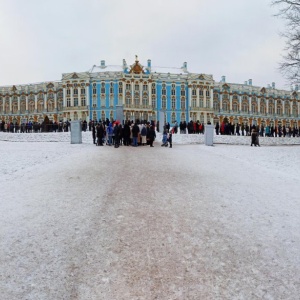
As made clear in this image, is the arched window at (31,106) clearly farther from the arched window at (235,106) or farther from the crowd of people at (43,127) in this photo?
the crowd of people at (43,127)

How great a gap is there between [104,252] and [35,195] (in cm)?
357

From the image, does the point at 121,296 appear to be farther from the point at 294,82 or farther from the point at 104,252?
the point at 294,82

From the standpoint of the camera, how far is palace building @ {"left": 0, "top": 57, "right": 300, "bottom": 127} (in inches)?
3000

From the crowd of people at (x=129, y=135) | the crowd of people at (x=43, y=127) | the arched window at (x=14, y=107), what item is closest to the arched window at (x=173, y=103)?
the arched window at (x=14, y=107)

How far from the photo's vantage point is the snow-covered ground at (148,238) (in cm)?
425

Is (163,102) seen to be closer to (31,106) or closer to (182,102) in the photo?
(182,102)

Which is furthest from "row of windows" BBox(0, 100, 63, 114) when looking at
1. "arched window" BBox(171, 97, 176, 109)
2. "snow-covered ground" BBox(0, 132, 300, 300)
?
"snow-covered ground" BBox(0, 132, 300, 300)

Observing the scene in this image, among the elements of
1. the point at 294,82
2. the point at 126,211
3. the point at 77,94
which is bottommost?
the point at 126,211

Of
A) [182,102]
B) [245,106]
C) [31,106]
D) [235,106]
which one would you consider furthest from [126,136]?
[245,106]

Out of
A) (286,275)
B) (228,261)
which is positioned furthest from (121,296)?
(286,275)

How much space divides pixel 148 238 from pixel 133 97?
72263 millimetres

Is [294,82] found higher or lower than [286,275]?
higher

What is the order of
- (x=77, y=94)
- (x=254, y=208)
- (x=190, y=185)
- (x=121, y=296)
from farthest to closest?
(x=77, y=94) < (x=190, y=185) < (x=254, y=208) < (x=121, y=296)

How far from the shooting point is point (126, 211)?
6.70 metres
